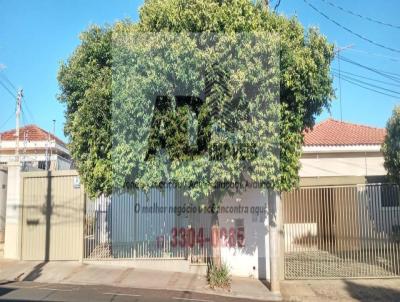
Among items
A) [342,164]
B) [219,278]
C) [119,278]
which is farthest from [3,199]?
[342,164]

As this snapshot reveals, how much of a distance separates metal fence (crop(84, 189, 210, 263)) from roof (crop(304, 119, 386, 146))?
6816 millimetres

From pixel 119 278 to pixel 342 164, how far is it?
1081 cm

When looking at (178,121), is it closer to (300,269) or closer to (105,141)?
(105,141)

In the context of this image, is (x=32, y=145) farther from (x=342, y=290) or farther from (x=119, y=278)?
(x=342, y=290)

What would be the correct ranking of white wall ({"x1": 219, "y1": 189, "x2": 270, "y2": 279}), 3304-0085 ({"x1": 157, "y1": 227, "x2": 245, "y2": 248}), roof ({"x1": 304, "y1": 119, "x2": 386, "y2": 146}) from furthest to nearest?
1. roof ({"x1": 304, "y1": 119, "x2": 386, "y2": 146})
2. 3304-0085 ({"x1": 157, "y1": 227, "x2": 245, "y2": 248})
3. white wall ({"x1": 219, "y1": 189, "x2": 270, "y2": 279})

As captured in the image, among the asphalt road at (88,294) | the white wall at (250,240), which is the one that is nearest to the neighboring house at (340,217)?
the white wall at (250,240)

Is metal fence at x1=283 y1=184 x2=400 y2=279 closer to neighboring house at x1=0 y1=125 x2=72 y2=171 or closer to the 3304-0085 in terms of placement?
the 3304-0085

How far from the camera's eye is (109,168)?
1018 centimetres

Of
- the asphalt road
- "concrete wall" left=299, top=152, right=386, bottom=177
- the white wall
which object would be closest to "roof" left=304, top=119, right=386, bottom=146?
"concrete wall" left=299, top=152, right=386, bottom=177

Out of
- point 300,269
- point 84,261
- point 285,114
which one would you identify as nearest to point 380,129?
point 300,269

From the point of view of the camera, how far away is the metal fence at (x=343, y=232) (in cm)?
1195

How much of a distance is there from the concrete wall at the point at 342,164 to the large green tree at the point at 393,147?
3838 mm

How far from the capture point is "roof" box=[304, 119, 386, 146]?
1897 centimetres

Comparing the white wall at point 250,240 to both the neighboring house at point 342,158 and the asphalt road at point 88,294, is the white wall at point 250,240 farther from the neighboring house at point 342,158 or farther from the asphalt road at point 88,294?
the neighboring house at point 342,158
